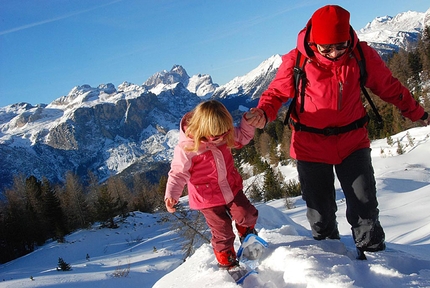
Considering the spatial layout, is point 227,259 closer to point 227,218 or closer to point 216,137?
point 227,218

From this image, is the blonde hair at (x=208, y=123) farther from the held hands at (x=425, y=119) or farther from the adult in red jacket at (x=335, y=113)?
the held hands at (x=425, y=119)

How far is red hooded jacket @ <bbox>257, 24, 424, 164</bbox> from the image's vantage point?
2.93 m

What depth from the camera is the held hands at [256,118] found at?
119 inches

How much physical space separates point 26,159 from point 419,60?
172 m

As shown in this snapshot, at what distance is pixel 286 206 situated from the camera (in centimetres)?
2194

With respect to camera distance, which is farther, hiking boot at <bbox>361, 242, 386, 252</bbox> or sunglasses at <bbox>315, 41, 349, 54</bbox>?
hiking boot at <bbox>361, 242, 386, 252</bbox>

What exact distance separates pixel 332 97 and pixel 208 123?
3.80ft

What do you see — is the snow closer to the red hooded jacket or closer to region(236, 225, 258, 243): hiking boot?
region(236, 225, 258, 243): hiking boot

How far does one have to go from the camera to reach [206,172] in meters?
3.21

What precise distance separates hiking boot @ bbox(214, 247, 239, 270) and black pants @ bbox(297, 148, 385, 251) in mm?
909

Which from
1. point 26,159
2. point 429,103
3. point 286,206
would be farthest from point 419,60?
point 26,159

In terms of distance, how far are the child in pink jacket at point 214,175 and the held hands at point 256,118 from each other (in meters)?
0.07

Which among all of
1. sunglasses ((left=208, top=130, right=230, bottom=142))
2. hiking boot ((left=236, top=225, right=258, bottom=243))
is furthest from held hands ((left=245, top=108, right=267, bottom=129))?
hiking boot ((left=236, top=225, right=258, bottom=243))

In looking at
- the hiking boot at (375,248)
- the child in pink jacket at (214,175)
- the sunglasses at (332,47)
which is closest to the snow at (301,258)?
the hiking boot at (375,248)
